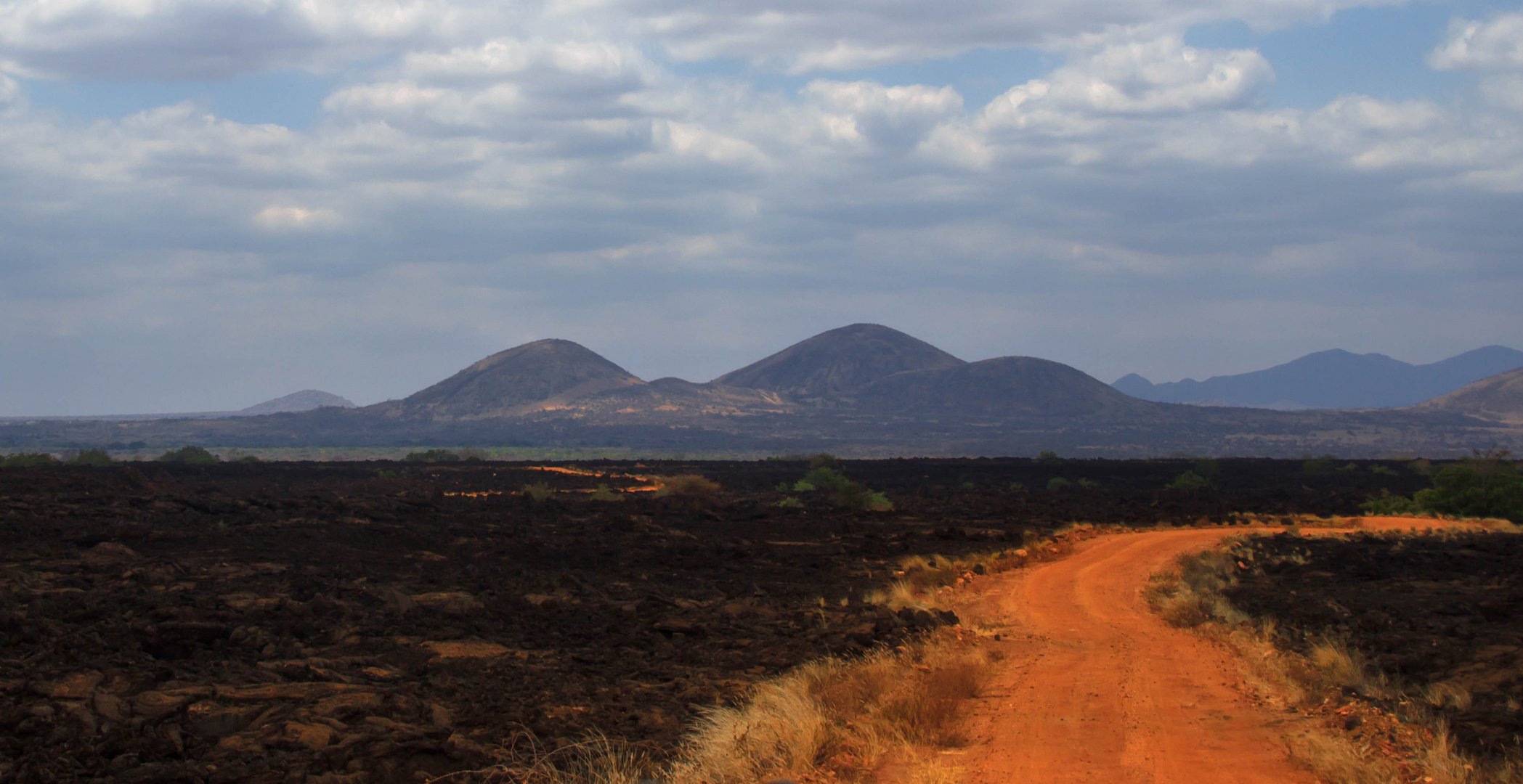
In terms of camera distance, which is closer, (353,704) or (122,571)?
(353,704)

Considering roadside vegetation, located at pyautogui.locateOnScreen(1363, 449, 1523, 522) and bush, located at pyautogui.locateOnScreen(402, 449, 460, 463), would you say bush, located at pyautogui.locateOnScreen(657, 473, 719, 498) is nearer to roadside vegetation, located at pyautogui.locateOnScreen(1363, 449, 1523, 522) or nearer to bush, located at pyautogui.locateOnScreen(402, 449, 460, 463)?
roadside vegetation, located at pyautogui.locateOnScreen(1363, 449, 1523, 522)

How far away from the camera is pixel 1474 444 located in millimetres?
171000

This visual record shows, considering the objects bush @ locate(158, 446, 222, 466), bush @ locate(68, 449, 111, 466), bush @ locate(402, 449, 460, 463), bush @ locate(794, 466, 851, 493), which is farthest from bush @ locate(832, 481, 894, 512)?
bush @ locate(402, 449, 460, 463)

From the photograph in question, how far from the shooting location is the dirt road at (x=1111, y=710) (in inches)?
384

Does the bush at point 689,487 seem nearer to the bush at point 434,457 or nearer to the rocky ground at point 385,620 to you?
the rocky ground at point 385,620

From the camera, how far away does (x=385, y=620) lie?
55.2ft

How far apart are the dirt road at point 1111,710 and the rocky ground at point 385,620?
249 centimetres

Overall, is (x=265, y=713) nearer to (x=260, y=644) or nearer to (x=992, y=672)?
(x=260, y=644)

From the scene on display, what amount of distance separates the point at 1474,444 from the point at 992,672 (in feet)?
609

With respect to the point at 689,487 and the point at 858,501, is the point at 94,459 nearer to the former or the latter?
the point at 689,487

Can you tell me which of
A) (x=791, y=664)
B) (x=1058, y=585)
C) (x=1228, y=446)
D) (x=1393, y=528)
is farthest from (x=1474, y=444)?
(x=791, y=664)

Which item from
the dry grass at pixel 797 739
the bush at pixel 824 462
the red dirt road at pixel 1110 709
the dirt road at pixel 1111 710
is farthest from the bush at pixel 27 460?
the dry grass at pixel 797 739

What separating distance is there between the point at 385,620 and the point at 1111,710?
10084mm

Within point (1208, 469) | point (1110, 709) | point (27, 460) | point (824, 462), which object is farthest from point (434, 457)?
point (1110, 709)
